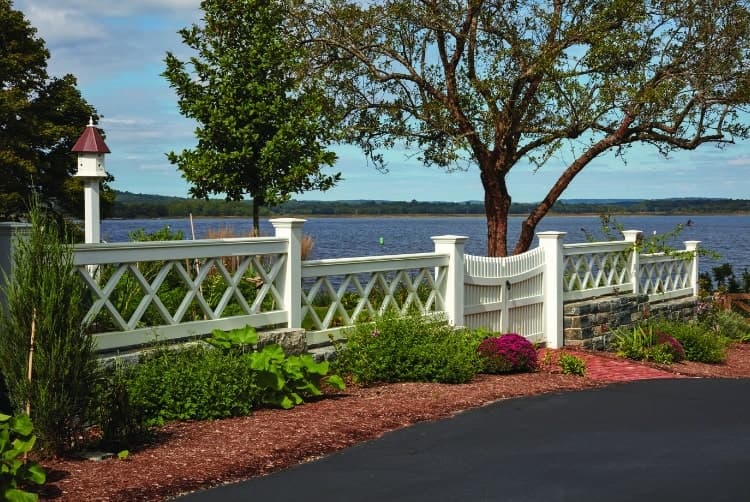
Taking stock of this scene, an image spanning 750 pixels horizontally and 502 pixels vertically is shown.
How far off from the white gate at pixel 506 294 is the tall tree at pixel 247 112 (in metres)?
3.33

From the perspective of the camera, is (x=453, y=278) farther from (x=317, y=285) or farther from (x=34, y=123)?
(x=34, y=123)

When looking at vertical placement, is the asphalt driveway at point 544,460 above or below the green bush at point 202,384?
below

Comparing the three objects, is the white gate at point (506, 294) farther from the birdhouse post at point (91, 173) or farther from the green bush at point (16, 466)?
the green bush at point (16, 466)

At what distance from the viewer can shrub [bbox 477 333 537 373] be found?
35.1ft

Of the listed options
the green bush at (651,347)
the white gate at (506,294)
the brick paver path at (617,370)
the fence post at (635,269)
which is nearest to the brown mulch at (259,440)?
the brick paver path at (617,370)

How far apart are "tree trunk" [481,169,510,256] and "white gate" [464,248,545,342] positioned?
12.5 feet

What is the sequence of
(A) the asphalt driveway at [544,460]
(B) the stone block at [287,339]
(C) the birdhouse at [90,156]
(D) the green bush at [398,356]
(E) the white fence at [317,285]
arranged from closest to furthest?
1. (A) the asphalt driveway at [544,460]
2. (E) the white fence at [317,285]
3. (B) the stone block at [287,339]
4. (D) the green bush at [398,356]
5. (C) the birdhouse at [90,156]

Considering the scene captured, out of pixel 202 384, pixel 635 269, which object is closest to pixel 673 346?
pixel 635 269

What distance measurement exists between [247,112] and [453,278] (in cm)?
462

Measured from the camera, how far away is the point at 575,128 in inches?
634

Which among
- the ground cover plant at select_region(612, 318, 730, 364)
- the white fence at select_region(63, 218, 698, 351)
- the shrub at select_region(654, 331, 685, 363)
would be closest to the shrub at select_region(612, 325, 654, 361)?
the ground cover plant at select_region(612, 318, 730, 364)

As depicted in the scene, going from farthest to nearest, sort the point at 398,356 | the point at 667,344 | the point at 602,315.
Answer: the point at 602,315
the point at 667,344
the point at 398,356

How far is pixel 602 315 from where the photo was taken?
15.1 meters

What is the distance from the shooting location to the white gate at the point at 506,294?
40.6 feet
